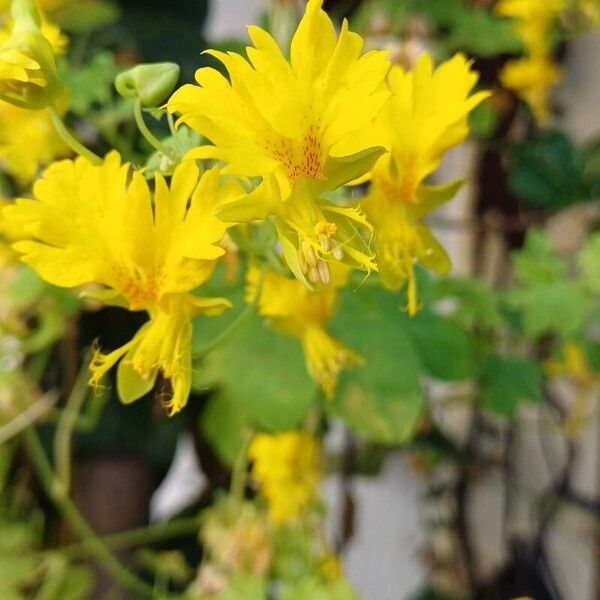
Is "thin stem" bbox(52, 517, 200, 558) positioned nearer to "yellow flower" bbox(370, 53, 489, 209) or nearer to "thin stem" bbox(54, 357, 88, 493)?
"thin stem" bbox(54, 357, 88, 493)

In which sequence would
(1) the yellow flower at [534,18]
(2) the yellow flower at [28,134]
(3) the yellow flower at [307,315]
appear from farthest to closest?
1. (1) the yellow flower at [534,18]
2. (2) the yellow flower at [28,134]
3. (3) the yellow flower at [307,315]

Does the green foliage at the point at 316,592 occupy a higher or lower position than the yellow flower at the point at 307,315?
lower

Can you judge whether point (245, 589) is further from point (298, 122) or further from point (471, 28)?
point (471, 28)

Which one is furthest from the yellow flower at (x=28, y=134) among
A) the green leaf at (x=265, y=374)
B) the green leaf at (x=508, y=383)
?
the green leaf at (x=508, y=383)

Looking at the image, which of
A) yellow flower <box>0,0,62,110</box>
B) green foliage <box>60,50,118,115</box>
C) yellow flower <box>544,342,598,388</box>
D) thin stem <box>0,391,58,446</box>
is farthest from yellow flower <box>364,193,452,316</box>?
yellow flower <box>544,342,598,388</box>

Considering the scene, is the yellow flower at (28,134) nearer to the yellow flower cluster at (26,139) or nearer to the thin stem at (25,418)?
the yellow flower cluster at (26,139)

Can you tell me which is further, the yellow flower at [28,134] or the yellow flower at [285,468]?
the yellow flower at [285,468]

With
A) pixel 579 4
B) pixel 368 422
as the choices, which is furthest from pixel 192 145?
pixel 579 4
